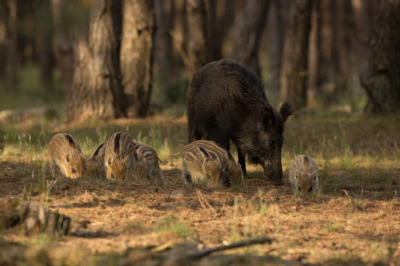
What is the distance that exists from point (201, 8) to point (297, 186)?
732 centimetres

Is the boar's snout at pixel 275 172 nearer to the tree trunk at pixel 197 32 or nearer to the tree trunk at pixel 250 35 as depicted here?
the tree trunk at pixel 197 32

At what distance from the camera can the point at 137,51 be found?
11.2 m

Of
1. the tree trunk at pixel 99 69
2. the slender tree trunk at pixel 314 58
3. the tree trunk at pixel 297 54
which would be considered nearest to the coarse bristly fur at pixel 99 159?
the tree trunk at pixel 99 69

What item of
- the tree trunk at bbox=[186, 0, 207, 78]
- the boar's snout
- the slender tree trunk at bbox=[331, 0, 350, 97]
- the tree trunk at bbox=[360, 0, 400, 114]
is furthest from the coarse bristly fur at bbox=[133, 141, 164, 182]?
the slender tree trunk at bbox=[331, 0, 350, 97]

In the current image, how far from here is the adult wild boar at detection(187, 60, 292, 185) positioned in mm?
6816

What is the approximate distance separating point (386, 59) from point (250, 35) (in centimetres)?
447

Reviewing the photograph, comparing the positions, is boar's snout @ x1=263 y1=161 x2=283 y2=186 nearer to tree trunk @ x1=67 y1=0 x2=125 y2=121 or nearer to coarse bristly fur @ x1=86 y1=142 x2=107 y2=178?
coarse bristly fur @ x1=86 y1=142 x2=107 y2=178

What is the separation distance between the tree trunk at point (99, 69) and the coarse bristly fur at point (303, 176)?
219 inches

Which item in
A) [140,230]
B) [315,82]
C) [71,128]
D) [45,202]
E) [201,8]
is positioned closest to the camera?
[140,230]

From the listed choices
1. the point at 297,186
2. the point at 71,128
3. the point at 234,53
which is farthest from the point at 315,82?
the point at 297,186

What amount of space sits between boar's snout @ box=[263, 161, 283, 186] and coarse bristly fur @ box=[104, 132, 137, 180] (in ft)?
6.37

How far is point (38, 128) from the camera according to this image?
10.6m

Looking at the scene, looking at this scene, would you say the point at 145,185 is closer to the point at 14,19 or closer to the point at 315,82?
the point at 14,19

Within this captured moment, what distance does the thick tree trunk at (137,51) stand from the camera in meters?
11.1
